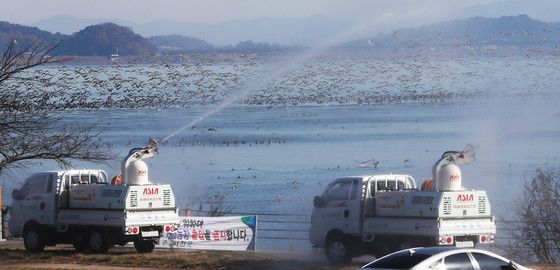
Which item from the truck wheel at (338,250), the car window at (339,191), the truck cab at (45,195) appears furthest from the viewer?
the truck cab at (45,195)

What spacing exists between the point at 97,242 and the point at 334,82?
133101 millimetres

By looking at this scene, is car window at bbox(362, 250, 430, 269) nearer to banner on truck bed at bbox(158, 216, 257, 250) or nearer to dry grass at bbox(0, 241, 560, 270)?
dry grass at bbox(0, 241, 560, 270)

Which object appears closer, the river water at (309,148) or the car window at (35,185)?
the car window at (35,185)

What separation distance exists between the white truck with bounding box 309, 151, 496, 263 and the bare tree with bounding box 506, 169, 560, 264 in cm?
743

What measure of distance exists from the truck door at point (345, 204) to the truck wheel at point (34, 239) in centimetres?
917

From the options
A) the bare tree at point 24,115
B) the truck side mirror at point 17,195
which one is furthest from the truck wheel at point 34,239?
the bare tree at point 24,115

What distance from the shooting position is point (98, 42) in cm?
13575

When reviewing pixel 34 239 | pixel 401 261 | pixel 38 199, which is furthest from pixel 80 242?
pixel 401 261

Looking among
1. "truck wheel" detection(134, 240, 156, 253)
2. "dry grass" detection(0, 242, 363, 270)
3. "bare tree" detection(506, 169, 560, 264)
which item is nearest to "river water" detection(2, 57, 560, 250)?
"bare tree" detection(506, 169, 560, 264)

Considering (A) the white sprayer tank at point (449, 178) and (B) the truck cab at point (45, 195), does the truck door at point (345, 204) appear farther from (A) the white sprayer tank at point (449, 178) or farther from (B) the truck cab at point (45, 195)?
(B) the truck cab at point (45, 195)

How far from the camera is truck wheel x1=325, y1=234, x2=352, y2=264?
1246 inches

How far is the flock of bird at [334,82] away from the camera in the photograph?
454ft

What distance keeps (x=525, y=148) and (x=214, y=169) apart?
23642 millimetres

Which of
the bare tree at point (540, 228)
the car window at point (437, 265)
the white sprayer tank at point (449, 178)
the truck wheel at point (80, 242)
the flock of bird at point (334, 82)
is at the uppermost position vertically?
the flock of bird at point (334, 82)
